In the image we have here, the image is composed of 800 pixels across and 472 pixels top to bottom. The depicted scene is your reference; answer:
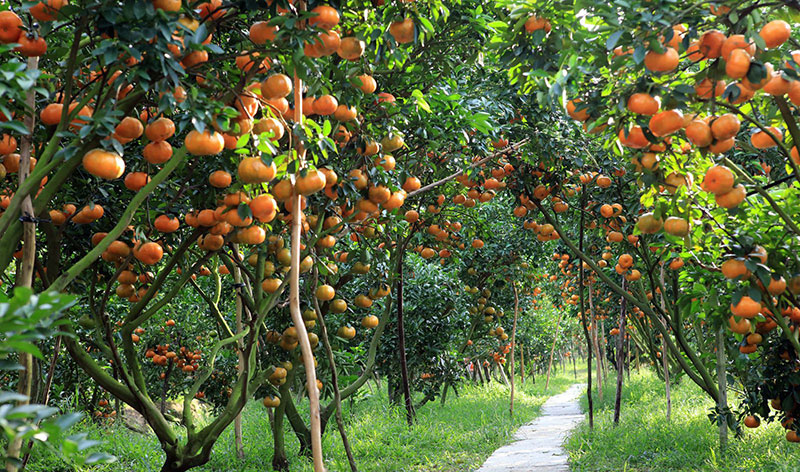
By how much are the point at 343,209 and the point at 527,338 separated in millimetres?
15810

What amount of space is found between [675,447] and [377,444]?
3344mm

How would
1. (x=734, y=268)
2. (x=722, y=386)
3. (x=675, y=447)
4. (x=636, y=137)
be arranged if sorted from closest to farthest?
1. (x=636, y=137)
2. (x=734, y=268)
3. (x=722, y=386)
4. (x=675, y=447)

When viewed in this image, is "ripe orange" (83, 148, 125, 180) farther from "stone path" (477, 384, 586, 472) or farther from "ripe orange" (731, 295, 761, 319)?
"stone path" (477, 384, 586, 472)

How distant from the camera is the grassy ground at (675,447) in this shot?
516 cm

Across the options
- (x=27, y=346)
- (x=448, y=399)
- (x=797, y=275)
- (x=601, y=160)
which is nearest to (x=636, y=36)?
(x=797, y=275)

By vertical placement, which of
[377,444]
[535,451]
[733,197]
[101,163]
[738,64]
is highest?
[738,64]

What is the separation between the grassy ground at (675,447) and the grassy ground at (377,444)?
1260mm

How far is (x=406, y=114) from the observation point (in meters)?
3.44

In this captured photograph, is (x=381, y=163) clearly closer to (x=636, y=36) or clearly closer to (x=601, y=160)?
(x=636, y=36)

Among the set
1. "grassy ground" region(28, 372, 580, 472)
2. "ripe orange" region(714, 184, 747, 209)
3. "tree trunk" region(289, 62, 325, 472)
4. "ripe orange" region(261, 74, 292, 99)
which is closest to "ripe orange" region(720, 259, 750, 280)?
"ripe orange" region(714, 184, 747, 209)

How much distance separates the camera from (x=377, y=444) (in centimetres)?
670

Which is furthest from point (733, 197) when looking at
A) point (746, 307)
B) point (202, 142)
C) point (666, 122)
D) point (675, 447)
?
point (675, 447)

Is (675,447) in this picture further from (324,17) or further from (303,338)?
(324,17)

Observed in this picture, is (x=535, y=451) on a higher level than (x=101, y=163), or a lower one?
lower
